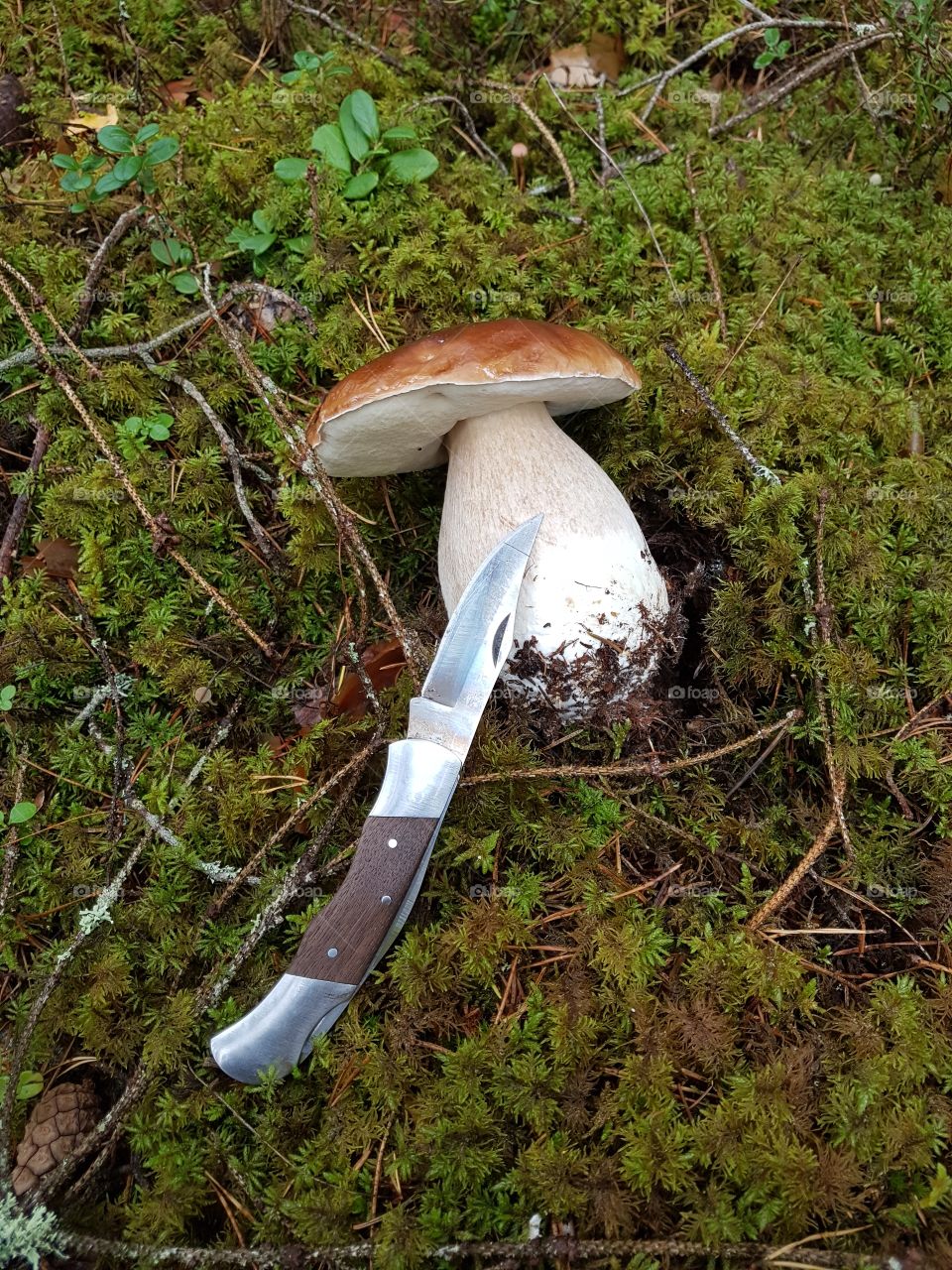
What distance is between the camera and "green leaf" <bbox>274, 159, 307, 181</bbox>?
2.42 meters

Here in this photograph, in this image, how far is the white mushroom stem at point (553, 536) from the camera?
1.96 m

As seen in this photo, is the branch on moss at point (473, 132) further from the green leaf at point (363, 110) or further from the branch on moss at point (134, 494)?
the branch on moss at point (134, 494)

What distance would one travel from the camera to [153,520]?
2213 mm

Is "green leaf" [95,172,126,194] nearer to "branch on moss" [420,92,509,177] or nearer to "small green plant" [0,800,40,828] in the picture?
"branch on moss" [420,92,509,177]

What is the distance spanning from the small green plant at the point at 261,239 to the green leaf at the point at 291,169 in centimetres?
13

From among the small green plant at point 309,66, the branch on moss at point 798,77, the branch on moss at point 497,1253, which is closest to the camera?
the branch on moss at point 497,1253

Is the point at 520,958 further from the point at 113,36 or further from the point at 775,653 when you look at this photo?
the point at 113,36

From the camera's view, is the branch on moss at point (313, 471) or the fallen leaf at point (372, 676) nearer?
the branch on moss at point (313, 471)

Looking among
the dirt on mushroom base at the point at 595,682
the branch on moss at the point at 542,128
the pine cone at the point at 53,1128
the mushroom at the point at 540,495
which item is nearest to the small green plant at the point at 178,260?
the mushroom at the point at 540,495

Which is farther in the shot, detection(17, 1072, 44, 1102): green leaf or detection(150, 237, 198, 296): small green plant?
detection(150, 237, 198, 296): small green plant

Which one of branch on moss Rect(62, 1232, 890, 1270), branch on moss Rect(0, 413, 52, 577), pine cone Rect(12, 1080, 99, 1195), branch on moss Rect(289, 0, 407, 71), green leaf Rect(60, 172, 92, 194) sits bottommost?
pine cone Rect(12, 1080, 99, 1195)

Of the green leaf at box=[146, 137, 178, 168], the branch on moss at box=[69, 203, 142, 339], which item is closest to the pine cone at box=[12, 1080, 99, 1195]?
the branch on moss at box=[69, 203, 142, 339]

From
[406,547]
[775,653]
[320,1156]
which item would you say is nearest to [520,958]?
[320,1156]

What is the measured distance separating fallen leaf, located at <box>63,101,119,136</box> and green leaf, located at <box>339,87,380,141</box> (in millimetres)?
847
